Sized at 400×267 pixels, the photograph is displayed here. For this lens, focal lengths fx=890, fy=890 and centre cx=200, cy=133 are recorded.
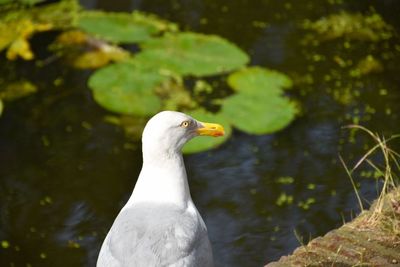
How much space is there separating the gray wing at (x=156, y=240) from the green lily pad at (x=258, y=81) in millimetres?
2370

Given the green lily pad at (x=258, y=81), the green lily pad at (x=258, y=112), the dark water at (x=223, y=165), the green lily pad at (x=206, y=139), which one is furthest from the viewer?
the green lily pad at (x=258, y=81)

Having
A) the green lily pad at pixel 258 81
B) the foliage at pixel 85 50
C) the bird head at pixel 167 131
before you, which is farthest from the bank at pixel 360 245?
the foliage at pixel 85 50

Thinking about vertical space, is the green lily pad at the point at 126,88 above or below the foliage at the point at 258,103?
below

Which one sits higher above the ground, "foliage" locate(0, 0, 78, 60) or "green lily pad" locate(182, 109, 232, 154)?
"green lily pad" locate(182, 109, 232, 154)

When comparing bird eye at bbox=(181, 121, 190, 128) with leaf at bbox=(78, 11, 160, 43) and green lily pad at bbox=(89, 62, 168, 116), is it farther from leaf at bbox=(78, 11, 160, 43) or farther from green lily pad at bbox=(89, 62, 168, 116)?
leaf at bbox=(78, 11, 160, 43)

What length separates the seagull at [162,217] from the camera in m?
2.86

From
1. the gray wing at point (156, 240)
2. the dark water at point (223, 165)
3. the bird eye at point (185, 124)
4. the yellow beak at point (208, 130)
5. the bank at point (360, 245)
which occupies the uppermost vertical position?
the bird eye at point (185, 124)

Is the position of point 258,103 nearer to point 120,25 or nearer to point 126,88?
point 126,88

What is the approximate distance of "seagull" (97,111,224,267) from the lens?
2.86 meters

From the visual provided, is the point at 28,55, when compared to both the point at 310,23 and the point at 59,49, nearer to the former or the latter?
the point at 59,49

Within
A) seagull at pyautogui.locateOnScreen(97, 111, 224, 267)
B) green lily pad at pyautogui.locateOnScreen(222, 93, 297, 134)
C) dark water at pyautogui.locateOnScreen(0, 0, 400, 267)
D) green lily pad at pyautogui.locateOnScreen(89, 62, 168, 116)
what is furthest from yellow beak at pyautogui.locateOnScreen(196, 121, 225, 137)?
green lily pad at pyautogui.locateOnScreen(89, 62, 168, 116)

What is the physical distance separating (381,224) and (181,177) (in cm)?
82

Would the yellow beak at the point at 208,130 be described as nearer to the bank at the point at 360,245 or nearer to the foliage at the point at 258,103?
the bank at the point at 360,245

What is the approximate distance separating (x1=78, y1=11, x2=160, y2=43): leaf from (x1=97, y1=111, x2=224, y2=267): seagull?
244 cm
